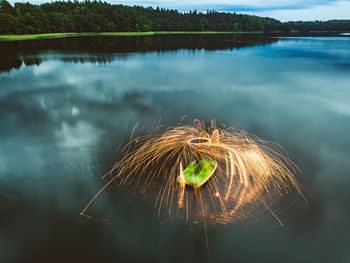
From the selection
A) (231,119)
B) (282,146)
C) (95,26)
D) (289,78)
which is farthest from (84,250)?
(95,26)

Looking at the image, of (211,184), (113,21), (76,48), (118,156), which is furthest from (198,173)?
(113,21)

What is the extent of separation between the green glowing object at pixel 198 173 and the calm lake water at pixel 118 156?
180 cm

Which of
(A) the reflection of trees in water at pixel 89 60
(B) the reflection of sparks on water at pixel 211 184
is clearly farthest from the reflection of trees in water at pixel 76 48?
(B) the reflection of sparks on water at pixel 211 184

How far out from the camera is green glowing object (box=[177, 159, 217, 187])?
7906mm

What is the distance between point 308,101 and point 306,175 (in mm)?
13154

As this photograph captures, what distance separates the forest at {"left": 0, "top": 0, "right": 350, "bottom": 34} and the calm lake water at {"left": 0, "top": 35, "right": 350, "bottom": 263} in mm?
65522

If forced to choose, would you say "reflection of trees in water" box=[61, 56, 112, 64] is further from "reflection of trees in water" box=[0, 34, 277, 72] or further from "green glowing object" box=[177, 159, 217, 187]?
"green glowing object" box=[177, 159, 217, 187]

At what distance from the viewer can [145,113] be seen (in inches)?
623

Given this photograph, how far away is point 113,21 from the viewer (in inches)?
4200

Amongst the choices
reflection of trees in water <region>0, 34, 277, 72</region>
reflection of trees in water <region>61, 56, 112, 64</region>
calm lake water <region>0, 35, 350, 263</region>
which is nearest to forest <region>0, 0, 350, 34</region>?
reflection of trees in water <region>0, 34, 277, 72</region>

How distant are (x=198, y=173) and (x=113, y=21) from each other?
120m

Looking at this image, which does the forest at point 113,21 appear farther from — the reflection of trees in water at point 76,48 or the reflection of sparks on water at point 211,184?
the reflection of sparks on water at point 211,184

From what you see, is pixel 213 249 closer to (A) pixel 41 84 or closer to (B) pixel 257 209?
(B) pixel 257 209

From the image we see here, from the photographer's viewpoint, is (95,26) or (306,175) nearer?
(306,175)
